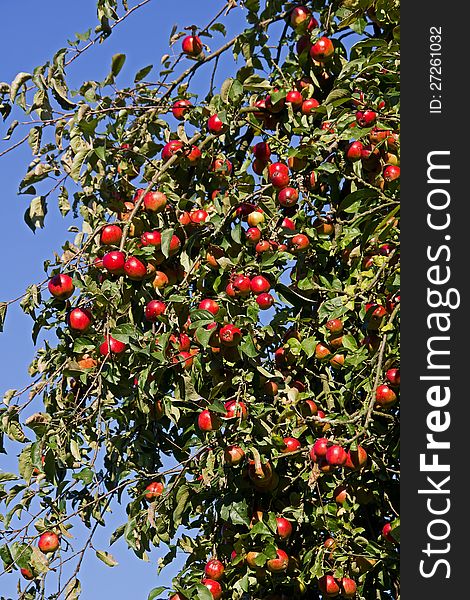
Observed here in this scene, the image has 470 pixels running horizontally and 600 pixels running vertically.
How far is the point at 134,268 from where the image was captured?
113 inches

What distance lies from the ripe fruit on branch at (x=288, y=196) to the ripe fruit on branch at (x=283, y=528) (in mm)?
857

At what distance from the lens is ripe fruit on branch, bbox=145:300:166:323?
9.48 ft

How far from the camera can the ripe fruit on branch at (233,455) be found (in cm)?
267

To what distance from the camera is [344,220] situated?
128 inches

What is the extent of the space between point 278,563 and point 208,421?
15.4 inches

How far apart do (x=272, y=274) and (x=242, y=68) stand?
0.67 m

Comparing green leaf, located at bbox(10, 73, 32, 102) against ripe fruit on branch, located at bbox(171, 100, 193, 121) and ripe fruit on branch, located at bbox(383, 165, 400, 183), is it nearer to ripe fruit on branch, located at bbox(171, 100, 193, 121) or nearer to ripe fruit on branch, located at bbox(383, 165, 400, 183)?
ripe fruit on branch, located at bbox(171, 100, 193, 121)

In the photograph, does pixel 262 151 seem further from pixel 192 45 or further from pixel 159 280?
pixel 159 280

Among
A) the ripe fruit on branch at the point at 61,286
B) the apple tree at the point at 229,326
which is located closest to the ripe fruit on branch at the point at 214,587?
the apple tree at the point at 229,326

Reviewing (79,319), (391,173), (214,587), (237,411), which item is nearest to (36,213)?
(79,319)

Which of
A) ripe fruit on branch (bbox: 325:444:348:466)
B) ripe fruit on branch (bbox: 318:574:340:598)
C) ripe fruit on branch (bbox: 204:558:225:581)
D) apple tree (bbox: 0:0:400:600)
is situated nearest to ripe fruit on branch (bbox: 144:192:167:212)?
apple tree (bbox: 0:0:400:600)

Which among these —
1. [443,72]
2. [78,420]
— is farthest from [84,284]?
[443,72]

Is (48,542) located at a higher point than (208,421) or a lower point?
lower

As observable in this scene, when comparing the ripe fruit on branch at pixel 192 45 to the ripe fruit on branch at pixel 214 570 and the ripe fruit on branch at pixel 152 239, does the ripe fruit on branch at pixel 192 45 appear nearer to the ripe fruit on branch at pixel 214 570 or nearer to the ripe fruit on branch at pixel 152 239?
the ripe fruit on branch at pixel 152 239
